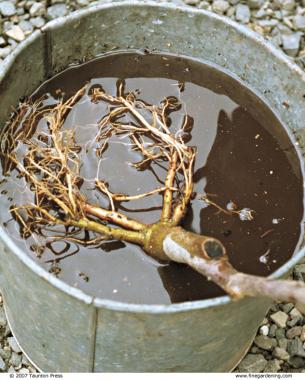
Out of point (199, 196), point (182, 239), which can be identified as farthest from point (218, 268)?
point (199, 196)

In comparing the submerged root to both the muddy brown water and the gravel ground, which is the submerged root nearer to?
the muddy brown water

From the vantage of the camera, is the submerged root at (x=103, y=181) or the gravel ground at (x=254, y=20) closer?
the submerged root at (x=103, y=181)

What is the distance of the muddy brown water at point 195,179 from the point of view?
5.50 feet

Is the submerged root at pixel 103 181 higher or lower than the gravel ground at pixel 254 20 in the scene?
lower

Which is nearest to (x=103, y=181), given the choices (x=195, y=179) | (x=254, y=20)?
(x=195, y=179)

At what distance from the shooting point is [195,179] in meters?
1.84

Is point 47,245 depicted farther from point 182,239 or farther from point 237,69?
point 237,69

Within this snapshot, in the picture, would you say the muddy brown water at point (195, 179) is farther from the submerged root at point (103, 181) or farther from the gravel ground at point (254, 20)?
the gravel ground at point (254, 20)

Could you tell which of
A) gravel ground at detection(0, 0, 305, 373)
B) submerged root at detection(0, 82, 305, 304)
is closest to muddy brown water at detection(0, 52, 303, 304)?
submerged root at detection(0, 82, 305, 304)

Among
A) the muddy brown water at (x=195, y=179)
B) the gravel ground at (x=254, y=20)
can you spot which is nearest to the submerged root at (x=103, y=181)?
the muddy brown water at (x=195, y=179)

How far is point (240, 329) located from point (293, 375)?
0.45 meters

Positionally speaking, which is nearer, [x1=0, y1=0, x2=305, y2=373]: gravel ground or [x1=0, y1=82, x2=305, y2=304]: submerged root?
[x1=0, y1=82, x2=305, y2=304]: submerged root

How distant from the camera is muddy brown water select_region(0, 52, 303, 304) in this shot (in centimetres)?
168

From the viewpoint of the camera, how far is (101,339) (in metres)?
1.58
